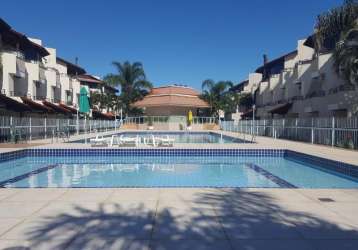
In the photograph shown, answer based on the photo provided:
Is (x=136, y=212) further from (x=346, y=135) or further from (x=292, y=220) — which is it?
(x=346, y=135)

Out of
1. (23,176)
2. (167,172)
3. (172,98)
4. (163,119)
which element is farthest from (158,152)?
(172,98)

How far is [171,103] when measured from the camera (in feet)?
146

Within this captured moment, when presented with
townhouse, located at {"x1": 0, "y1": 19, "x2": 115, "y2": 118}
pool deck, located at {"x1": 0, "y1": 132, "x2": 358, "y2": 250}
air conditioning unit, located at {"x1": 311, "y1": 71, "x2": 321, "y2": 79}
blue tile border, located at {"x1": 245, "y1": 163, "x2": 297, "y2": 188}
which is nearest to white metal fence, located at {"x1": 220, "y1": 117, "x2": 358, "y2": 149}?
air conditioning unit, located at {"x1": 311, "y1": 71, "x2": 321, "y2": 79}

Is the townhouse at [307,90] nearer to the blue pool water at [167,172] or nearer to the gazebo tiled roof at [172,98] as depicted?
the blue pool water at [167,172]

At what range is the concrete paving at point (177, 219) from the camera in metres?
3.87

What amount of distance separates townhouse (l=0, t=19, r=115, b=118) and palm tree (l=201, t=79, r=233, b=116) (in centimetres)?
1811

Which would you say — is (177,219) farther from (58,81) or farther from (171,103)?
(171,103)

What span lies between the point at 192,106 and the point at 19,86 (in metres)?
24.1

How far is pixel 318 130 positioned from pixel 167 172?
34.4 ft

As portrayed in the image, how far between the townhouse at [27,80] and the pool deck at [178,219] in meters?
16.6

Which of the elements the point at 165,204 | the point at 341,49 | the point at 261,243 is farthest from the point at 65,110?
the point at 261,243

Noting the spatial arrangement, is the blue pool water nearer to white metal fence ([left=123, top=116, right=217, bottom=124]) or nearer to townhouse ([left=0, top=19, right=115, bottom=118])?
townhouse ([left=0, top=19, right=115, bottom=118])

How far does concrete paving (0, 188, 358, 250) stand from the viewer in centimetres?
387

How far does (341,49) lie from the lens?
16547mm
